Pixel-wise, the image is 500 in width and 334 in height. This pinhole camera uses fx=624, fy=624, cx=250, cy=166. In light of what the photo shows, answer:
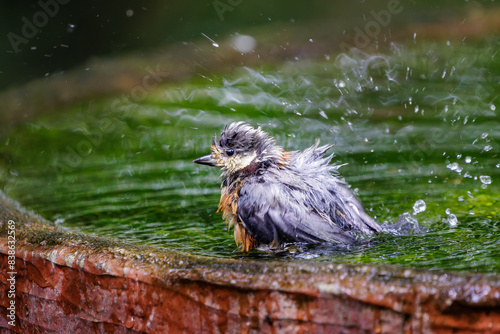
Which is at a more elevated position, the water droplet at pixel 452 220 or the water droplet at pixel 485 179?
the water droplet at pixel 485 179

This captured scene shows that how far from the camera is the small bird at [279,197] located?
2936mm

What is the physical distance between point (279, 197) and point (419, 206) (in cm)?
94

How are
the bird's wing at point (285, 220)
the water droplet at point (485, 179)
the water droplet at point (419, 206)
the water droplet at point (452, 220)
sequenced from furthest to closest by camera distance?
the water droplet at point (485, 179) < the water droplet at point (419, 206) < the water droplet at point (452, 220) < the bird's wing at point (285, 220)

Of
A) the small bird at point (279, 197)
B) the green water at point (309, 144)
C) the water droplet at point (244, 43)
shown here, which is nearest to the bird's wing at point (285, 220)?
the small bird at point (279, 197)

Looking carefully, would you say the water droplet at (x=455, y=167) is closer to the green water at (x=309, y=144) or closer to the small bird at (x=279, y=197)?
the green water at (x=309, y=144)

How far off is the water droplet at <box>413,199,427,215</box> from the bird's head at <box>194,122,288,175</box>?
0.80 meters

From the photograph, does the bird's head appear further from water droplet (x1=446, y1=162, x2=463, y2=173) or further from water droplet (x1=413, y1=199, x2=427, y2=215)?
water droplet (x1=446, y1=162, x2=463, y2=173)

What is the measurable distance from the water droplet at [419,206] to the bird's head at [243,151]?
2.61 feet

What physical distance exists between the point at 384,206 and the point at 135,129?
8.91 feet

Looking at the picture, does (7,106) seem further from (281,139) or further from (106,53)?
(106,53)

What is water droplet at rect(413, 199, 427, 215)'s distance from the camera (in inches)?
134

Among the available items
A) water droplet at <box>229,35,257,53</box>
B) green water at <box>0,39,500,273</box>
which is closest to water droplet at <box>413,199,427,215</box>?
green water at <box>0,39,500,273</box>

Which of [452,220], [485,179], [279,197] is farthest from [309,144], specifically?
[279,197]

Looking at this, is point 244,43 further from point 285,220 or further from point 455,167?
point 285,220
